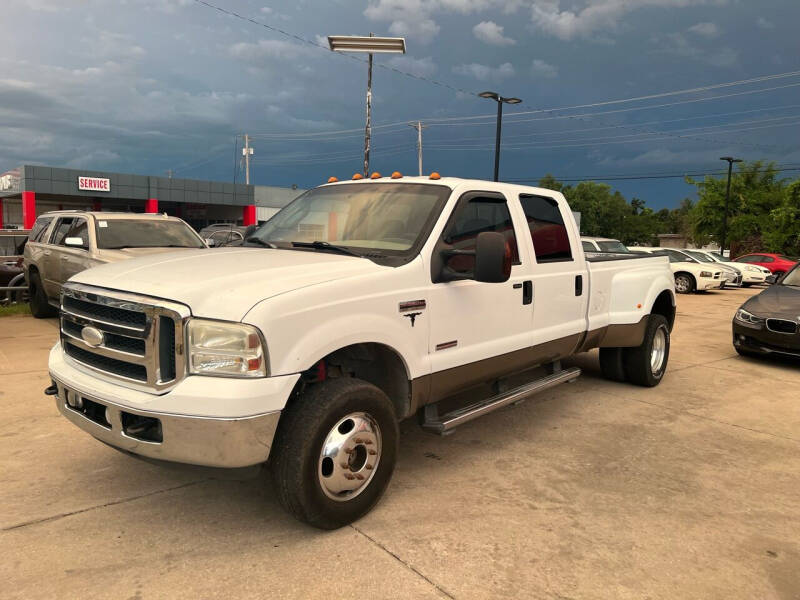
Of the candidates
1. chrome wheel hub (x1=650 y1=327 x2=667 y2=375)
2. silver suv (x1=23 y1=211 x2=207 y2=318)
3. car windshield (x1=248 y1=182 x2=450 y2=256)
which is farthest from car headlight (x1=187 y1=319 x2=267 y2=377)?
silver suv (x1=23 y1=211 x2=207 y2=318)

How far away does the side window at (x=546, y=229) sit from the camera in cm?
465

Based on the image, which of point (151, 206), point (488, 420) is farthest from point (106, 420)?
point (151, 206)

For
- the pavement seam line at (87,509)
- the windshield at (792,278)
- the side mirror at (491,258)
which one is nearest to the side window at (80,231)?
the pavement seam line at (87,509)

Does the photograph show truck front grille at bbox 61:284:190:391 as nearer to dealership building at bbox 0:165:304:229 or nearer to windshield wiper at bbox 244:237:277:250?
windshield wiper at bbox 244:237:277:250

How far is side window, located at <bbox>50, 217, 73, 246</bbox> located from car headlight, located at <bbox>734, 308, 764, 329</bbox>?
981 centimetres

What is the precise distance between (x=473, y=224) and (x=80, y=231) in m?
7.07

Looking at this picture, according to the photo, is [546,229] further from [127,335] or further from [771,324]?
[771,324]

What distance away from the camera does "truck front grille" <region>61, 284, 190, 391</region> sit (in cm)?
279

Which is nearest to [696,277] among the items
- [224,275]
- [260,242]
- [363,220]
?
[363,220]

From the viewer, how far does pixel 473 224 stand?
4.07 m

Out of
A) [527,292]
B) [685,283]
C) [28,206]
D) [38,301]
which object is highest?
[28,206]

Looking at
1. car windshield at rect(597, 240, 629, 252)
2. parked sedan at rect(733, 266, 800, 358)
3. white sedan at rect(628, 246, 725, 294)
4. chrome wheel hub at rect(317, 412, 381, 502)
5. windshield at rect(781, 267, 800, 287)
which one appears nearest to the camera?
chrome wheel hub at rect(317, 412, 381, 502)

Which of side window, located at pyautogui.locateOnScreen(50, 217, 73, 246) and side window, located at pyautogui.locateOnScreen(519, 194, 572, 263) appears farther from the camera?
side window, located at pyautogui.locateOnScreen(50, 217, 73, 246)

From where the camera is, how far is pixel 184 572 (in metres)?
2.77
